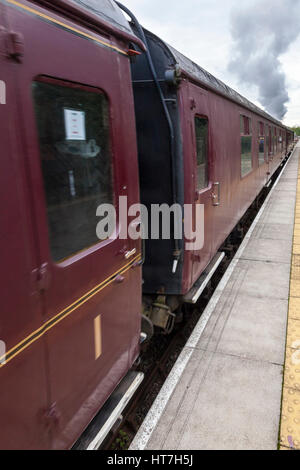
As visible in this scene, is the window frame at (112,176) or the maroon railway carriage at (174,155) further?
the maroon railway carriage at (174,155)

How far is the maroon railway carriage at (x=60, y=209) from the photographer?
1.54 m

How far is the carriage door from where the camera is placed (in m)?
3.88

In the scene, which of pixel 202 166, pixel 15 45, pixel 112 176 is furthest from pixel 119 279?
pixel 202 166

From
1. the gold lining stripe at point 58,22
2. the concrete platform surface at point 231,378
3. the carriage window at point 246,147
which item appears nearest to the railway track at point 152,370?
the concrete platform surface at point 231,378

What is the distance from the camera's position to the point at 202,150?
4.36 metres

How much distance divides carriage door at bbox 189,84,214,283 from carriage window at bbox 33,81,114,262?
1.76 m

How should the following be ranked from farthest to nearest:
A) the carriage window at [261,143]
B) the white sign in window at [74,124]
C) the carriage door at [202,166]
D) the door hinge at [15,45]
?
the carriage window at [261,143] → the carriage door at [202,166] → the white sign in window at [74,124] → the door hinge at [15,45]

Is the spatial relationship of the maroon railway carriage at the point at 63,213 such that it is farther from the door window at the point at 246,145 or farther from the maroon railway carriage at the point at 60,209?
the door window at the point at 246,145

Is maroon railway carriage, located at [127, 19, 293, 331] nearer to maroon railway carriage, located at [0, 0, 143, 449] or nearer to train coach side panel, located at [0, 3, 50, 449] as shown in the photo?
maroon railway carriage, located at [0, 0, 143, 449]

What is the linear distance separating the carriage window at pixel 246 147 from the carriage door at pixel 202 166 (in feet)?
9.03

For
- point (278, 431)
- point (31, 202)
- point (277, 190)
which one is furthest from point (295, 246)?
point (277, 190)
